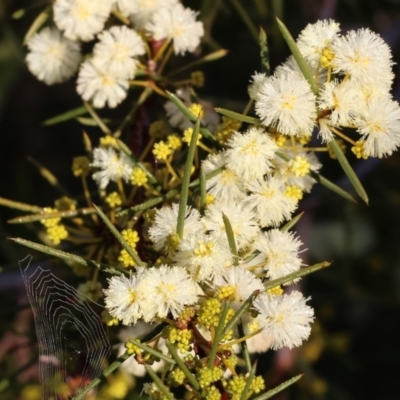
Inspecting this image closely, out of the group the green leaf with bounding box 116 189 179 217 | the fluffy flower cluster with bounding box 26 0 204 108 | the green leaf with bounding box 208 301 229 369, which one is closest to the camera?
the green leaf with bounding box 208 301 229 369

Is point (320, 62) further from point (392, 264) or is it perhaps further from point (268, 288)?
point (392, 264)

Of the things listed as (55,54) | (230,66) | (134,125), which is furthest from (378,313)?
(55,54)

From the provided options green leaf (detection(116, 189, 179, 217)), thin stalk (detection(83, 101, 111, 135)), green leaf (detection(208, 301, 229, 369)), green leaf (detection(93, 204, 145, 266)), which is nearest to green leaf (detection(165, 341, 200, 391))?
green leaf (detection(208, 301, 229, 369))

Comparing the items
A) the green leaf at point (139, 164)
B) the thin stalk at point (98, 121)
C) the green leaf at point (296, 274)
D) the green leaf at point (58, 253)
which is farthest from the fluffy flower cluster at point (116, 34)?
the green leaf at point (296, 274)

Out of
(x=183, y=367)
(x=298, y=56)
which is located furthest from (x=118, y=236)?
(x=298, y=56)

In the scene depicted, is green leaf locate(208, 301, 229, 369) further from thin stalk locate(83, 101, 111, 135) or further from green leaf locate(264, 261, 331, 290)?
thin stalk locate(83, 101, 111, 135)

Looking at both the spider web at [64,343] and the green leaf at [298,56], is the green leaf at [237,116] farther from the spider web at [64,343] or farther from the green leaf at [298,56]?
the spider web at [64,343]

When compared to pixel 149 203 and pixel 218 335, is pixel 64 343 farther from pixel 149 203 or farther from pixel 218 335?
pixel 218 335
